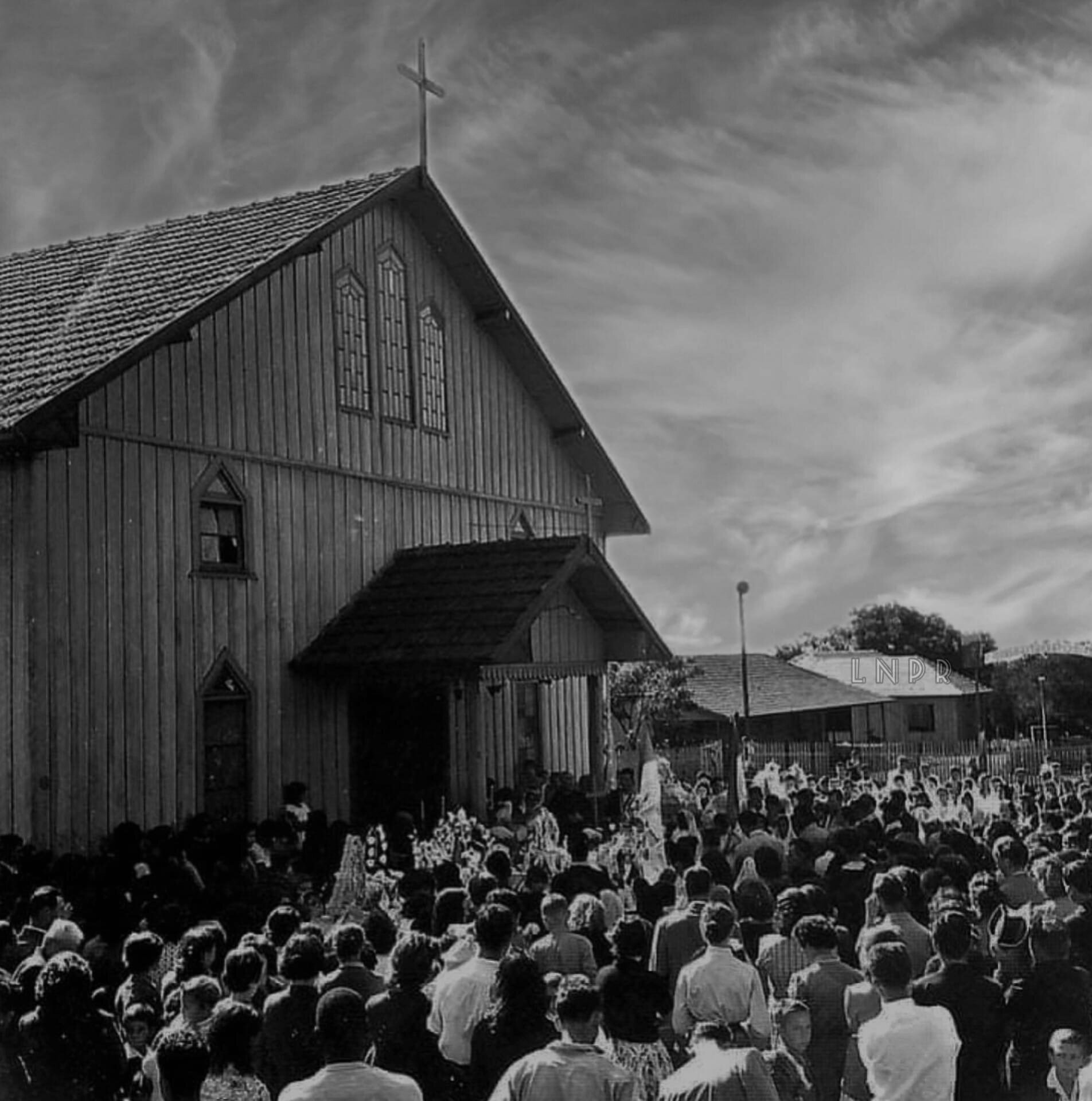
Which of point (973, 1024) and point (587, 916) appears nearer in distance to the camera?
point (973, 1024)

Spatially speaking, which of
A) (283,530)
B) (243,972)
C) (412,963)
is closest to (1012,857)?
(412,963)

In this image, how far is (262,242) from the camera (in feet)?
58.9

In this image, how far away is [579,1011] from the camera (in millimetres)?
5480

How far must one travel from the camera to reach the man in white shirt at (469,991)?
690cm

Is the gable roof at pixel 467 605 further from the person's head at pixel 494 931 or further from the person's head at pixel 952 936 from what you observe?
the person's head at pixel 952 936

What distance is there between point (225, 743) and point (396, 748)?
2.54 meters

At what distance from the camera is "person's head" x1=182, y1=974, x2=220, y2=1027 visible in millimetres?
6328

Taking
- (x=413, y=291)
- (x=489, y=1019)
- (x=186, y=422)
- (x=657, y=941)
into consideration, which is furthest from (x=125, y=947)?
(x=413, y=291)

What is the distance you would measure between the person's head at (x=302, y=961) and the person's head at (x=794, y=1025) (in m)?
2.17

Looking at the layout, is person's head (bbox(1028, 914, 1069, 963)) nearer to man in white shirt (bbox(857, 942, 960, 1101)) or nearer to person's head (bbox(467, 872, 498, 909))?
man in white shirt (bbox(857, 942, 960, 1101))

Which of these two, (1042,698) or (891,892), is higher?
(1042,698)

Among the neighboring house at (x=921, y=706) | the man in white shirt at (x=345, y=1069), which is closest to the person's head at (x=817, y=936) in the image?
the man in white shirt at (x=345, y=1069)

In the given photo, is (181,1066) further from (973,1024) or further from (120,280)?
(120,280)

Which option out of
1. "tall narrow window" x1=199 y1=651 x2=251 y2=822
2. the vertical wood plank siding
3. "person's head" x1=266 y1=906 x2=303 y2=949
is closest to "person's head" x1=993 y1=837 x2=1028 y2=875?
"person's head" x1=266 y1=906 x2=303 y2=949
